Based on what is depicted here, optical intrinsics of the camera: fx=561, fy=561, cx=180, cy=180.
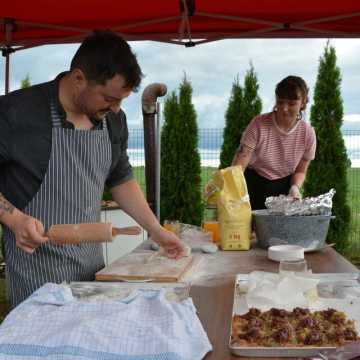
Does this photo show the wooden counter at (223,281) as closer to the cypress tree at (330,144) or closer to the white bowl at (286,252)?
the white bowl at (286,252)

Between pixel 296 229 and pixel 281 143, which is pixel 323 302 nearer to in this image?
pixel 296 229

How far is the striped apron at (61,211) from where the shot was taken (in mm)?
1763

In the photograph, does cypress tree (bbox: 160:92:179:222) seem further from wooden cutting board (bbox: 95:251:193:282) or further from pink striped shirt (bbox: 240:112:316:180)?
wooden cutting board (bbox: 95:251:193:282)

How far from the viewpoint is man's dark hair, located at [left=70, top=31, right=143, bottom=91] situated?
5.53ft

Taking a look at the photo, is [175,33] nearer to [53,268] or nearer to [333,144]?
[53,268]

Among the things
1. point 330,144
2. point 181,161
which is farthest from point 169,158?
point 330,144

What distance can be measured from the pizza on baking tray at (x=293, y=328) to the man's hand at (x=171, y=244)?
63 cm

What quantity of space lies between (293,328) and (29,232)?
69 centimetres

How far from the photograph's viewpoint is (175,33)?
3.96m

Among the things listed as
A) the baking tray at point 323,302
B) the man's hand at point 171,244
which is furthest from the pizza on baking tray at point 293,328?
the man's hand at point 171,244

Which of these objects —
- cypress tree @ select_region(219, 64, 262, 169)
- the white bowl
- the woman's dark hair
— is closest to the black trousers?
the woman's dark hair

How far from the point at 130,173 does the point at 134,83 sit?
1.65ft

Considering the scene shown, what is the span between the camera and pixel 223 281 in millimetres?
1715

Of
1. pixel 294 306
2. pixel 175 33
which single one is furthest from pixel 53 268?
pixel 175 33
